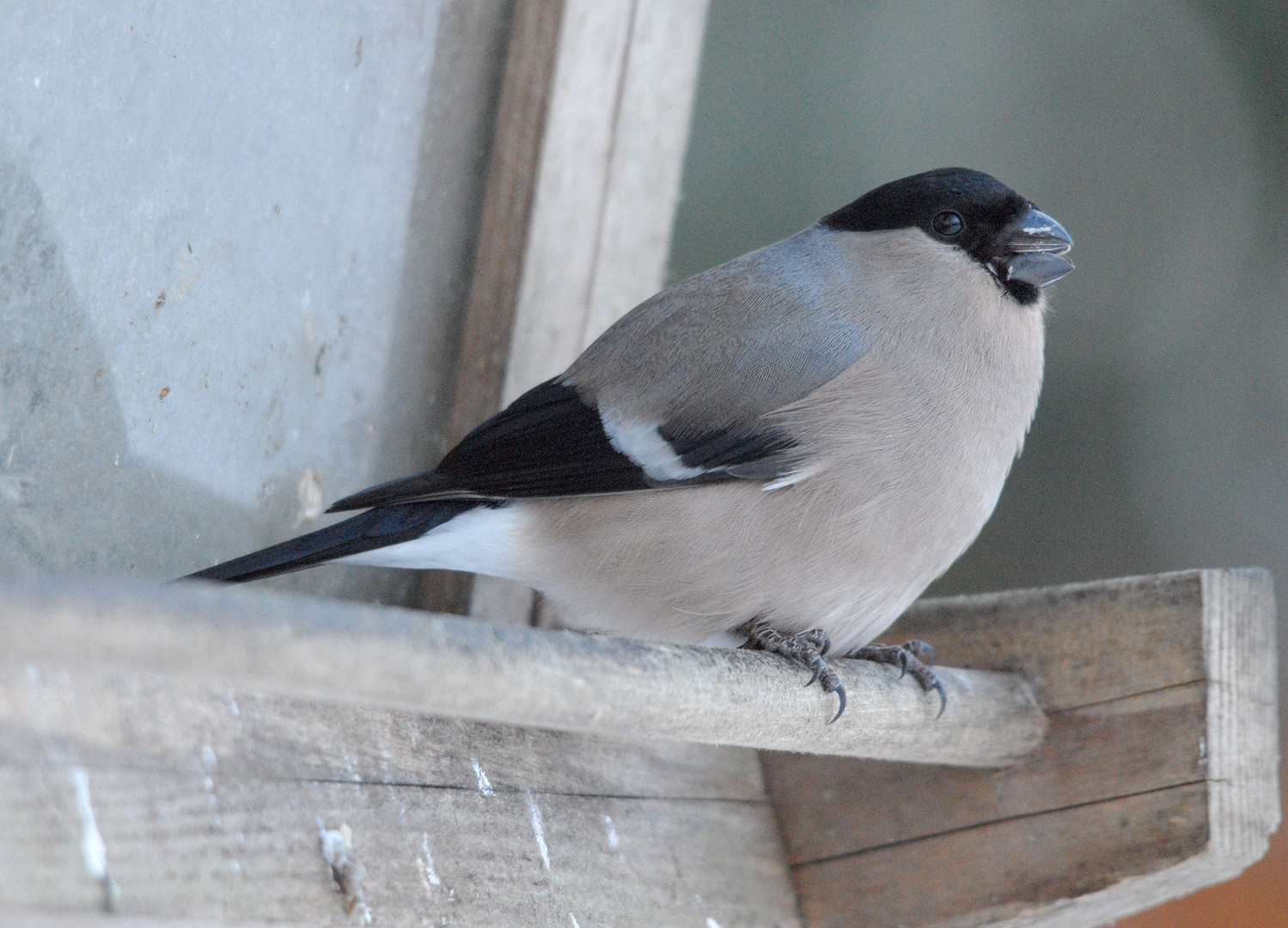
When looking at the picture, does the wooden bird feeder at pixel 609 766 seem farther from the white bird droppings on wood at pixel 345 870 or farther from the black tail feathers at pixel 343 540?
the black tail feathers at pixel 343 540

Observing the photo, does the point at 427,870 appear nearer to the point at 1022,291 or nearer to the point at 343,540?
the point at 343,540

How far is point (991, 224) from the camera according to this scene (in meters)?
1.86

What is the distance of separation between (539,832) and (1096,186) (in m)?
3.36

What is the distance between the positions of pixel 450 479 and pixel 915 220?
0.81 meters

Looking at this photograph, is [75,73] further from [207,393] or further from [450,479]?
[450,479]

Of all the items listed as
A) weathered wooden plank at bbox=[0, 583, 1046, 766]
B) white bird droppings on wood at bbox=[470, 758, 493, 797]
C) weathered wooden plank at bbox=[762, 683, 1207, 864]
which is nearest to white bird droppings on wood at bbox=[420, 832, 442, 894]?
white bird droppings on wood at bbox=[470, 758, 493, 797]

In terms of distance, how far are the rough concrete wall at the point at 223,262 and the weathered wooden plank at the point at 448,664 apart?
0.53m

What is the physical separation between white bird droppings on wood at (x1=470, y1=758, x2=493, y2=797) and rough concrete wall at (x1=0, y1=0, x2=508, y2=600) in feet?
1.42

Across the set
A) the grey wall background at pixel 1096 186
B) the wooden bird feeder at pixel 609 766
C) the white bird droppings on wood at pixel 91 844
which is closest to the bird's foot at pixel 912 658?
the wooden bird feeder at pixel 609 766

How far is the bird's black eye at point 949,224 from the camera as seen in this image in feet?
6.16

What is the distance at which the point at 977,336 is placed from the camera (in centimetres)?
180

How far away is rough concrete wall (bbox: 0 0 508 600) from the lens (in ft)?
4.02

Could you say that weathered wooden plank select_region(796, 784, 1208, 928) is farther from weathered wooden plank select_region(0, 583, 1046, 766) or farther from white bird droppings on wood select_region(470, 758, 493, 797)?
white bird droppings on wood select_region(470, 758, 493, 797)

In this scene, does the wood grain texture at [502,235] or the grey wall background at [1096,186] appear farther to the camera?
the grey wall background at [1096,186]
